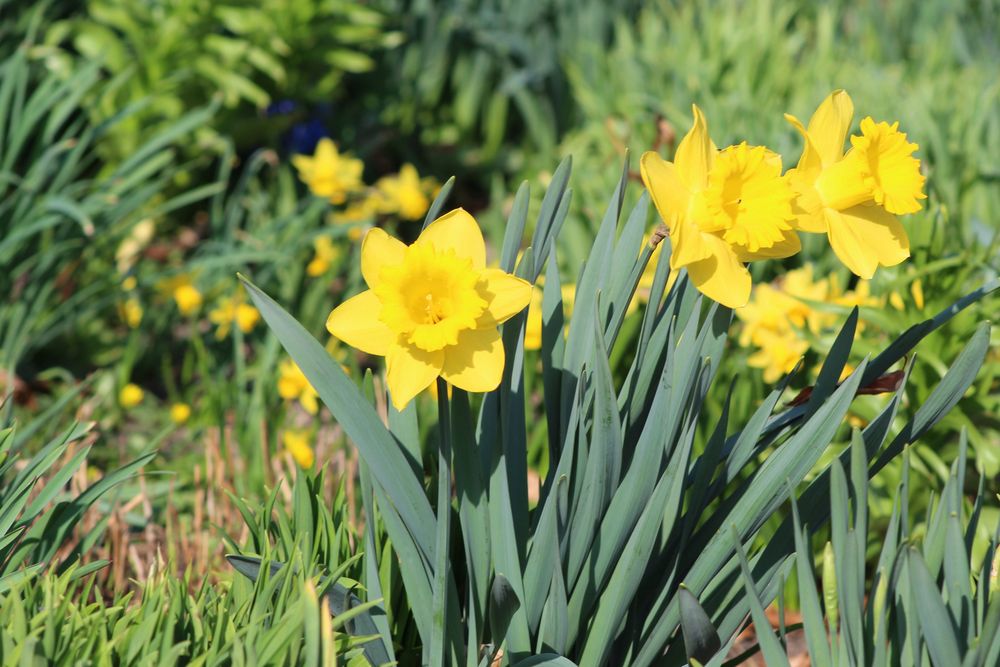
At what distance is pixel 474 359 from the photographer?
1.07 m

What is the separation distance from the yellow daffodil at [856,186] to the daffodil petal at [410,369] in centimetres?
45

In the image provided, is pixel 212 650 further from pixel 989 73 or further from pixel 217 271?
pixel 989 73

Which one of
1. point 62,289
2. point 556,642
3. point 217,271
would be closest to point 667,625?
point 556,642

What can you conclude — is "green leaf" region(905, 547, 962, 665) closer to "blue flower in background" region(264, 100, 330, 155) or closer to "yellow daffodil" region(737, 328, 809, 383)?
"yellow daffodil" region(737, 328, 809, 383)

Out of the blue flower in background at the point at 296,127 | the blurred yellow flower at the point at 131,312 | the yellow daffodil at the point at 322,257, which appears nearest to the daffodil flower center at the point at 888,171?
the yellow daffodil at the point at 322,257

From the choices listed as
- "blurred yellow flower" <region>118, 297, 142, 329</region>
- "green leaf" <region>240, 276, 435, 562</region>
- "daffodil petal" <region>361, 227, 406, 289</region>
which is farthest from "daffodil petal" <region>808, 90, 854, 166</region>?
"blurred yellow flower" <region>118, 297, 142, 329</region>

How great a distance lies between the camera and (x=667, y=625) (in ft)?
4.07

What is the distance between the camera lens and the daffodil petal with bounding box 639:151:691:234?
3.50ft

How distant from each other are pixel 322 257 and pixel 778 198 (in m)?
1.92

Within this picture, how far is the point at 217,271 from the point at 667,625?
1.86 meters

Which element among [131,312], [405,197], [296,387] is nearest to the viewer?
[296,387]

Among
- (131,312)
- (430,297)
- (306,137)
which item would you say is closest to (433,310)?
(430,297)

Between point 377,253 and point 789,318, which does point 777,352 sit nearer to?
point 789,318

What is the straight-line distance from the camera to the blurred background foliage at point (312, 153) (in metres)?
2.04
